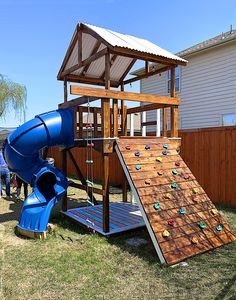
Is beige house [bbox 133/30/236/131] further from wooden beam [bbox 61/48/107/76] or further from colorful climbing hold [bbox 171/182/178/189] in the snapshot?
colorful climbing hold [bbox 171/182/178/189]

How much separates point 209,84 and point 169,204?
8.60 m

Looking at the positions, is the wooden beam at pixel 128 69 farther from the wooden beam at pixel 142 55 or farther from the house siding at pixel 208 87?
the house siding at pixel 208 87

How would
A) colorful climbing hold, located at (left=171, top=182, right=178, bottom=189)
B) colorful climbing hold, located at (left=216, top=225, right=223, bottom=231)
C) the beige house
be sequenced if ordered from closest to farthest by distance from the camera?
colorful climbing hold, located at (left=216, top=225, right=223, bottom=231)
colorful climbing hold, located at (left=171, top=182, right=178, bottom=189)
the beige house

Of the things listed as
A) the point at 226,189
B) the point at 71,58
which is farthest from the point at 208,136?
the point at 71,58

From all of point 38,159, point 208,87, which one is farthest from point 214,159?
point 208,87

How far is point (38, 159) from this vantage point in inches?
235

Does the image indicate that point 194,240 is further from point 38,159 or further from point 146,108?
point 38,159

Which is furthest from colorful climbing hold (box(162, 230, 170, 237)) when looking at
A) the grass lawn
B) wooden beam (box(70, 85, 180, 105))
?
wooden beam (box(70, 85, 180, 105))

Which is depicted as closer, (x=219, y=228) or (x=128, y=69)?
(x=219, y=228)

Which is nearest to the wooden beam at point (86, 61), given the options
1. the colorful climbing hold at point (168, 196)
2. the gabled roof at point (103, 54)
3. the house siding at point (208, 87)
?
the gabled roof at point (103, 54)

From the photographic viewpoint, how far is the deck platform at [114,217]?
5.33 metres

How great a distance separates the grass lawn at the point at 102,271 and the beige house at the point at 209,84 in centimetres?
785

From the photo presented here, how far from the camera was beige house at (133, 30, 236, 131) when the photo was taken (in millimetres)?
10719

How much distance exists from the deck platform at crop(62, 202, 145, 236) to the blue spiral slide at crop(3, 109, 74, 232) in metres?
0.82
